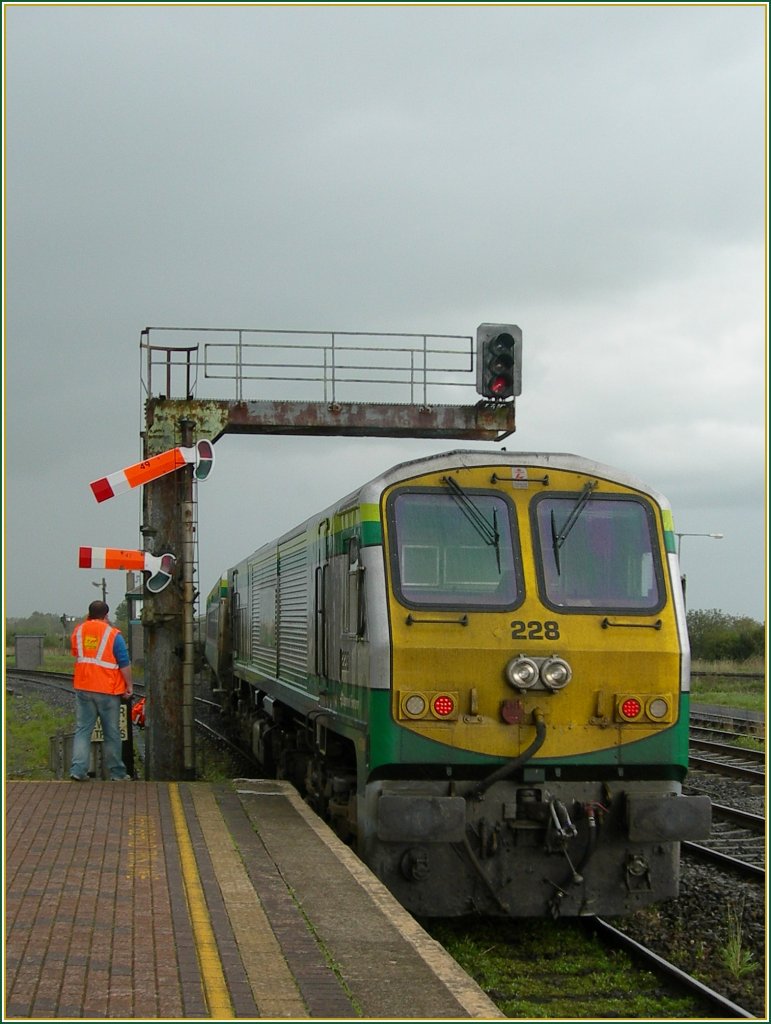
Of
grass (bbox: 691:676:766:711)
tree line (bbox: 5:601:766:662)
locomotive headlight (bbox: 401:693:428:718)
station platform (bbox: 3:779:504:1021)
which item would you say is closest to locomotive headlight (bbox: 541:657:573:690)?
locomotive headlight (bbox: 401:693:428:718)

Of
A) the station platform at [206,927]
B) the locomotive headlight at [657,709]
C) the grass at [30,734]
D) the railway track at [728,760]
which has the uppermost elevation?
the locomotive headlight at [657,709]

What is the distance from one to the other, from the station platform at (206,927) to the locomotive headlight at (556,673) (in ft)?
5.83

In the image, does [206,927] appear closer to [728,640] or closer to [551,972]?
[551,972]

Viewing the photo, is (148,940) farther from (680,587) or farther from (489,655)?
(680,587)

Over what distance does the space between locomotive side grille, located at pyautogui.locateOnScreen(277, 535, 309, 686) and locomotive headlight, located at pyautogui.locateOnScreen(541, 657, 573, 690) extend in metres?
3.77

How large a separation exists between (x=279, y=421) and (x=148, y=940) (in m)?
11.1

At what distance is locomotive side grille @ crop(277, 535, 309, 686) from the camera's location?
12508 mm

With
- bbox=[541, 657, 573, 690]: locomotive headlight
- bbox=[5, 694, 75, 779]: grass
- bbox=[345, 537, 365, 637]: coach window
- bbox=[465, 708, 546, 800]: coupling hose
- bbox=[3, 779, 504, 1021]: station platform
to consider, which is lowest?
bbox=[5, 694, 75, 779]: grass

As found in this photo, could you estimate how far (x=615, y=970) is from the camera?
8.32m

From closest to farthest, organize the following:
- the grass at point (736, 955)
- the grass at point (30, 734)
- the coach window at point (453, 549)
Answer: the grass at point (736, 955), the coach window at point (453, 549), the grass at point (30, 734)

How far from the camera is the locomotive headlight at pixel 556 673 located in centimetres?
877

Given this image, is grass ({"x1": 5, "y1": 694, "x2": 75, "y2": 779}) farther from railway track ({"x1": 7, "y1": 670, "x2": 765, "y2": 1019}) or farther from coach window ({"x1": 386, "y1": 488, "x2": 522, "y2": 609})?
coach window ({"x1": 386, "y1": 488, "x2": 522, "y2": 609})

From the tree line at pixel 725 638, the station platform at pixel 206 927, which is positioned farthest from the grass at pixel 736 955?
the tree line at pixel 725 638

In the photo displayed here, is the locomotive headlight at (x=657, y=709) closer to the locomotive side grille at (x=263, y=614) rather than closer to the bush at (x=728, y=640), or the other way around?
the locomotive side grille at (x=263, y=614)
